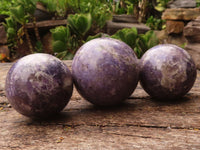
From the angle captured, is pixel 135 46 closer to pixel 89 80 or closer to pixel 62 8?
pixel 89 80

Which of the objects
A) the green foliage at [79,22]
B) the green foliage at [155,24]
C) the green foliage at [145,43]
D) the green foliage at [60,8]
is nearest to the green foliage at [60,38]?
the green foliage at [79,22]

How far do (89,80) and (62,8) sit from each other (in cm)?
747

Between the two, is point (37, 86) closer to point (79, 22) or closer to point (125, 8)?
point (79, 22)

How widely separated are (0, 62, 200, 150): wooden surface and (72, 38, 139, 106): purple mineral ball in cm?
16

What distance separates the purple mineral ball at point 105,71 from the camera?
1728 millimetres

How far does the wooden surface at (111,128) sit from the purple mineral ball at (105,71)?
161 mm

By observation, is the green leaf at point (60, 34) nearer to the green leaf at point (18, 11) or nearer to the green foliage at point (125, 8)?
the green leaf at point (18, 11)

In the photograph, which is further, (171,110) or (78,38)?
(78,38)

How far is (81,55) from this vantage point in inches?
71.3

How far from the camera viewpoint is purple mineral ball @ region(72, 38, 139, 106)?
5.67ft

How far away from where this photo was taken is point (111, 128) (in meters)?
1.56

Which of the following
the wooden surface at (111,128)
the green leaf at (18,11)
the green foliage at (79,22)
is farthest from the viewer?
the green leaf at (18,11)

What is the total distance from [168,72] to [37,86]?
39.8 inches

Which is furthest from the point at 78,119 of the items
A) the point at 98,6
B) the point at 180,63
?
the point at 98,6
